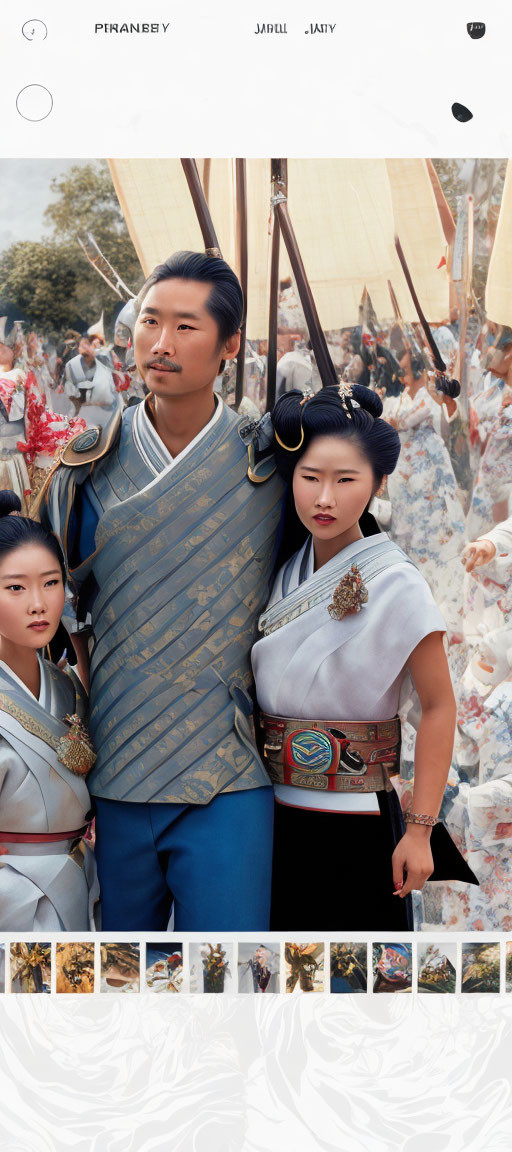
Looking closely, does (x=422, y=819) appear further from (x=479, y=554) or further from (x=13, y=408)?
(x=13, y=408)

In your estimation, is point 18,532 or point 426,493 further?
point 426,493

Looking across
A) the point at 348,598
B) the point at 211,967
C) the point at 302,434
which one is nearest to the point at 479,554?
the point at 348,598

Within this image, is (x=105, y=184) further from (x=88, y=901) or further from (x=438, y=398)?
(x=88, y=901)

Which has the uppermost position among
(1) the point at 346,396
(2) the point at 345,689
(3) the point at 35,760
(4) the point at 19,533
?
(1) the point at 346,396

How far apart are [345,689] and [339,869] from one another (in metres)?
0.35

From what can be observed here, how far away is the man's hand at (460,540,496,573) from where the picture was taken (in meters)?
2.15

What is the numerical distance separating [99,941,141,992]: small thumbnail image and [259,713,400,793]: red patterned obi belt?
1.45ft

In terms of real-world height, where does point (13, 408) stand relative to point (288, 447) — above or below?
above

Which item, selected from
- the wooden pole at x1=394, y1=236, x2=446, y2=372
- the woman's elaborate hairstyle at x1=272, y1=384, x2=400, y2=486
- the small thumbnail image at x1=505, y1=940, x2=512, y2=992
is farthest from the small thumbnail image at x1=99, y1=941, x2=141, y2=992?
the wooden pole at x1=394, y1=236, x2=446, y2=372

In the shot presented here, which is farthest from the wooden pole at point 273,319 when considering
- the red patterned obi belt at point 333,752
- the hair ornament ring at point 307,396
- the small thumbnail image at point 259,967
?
the small thumbnail image at point 259,967

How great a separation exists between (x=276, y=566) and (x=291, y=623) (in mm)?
153

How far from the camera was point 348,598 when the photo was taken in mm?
1958

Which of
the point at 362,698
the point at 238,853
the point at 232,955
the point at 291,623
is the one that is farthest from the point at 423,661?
the point at 232,955
